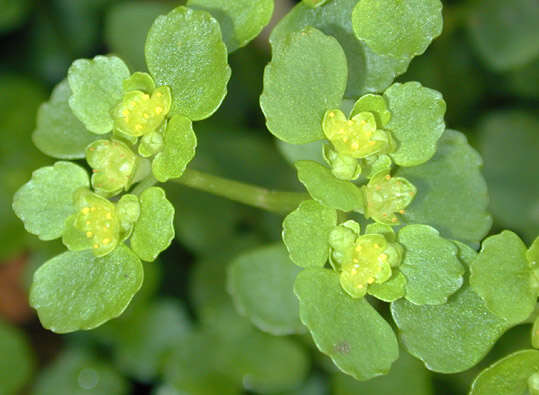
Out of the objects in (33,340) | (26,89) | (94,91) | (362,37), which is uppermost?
(362,37)

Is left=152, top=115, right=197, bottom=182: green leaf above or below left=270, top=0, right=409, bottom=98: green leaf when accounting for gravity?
below

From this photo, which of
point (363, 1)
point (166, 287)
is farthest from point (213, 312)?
point (363, 1)

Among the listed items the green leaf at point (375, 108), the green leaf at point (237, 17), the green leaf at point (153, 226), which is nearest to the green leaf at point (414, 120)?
the green leaf at point (375, 108)

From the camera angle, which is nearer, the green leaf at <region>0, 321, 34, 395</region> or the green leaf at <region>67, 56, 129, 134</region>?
the green leaf at <region>67, 56, 129, 134</region>

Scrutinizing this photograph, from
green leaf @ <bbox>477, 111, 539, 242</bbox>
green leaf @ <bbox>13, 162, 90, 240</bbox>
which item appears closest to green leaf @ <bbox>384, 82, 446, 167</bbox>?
green leaf @ <bbox>13, 162, 90, 240</bbox>

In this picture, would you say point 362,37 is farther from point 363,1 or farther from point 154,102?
point 154,102

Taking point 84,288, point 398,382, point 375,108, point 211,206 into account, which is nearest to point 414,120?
point 375,108

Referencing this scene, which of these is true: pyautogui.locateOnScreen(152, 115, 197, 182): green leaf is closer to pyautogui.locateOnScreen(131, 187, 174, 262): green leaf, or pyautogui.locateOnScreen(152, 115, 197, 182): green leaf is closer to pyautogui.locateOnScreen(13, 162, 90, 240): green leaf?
pyautogui.locateOnScreen(131, 187, 174, 262): green leaf
